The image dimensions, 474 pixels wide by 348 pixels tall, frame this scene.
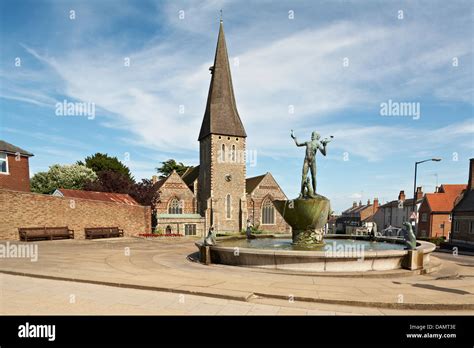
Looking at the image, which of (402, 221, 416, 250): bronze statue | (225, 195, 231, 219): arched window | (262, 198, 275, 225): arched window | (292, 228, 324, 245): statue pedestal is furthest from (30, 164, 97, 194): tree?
(402, 221, 416, 250): bronze statue

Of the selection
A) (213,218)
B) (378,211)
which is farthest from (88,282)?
(378,211)

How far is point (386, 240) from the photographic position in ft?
59.2

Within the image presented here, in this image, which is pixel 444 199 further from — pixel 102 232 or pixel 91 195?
pixel 91 195

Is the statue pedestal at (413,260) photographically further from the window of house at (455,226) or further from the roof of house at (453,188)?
the roof of house at (453,188)

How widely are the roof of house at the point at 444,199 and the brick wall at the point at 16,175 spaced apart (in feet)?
175

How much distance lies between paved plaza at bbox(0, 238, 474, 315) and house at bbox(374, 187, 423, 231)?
5205 centimetres

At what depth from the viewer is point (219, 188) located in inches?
1777

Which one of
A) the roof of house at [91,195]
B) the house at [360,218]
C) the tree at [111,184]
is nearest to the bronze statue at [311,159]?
the roof of house at [91,195]

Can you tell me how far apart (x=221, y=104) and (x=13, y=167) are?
28954mm

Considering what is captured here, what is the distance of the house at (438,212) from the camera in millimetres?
47031

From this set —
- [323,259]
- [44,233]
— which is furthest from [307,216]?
[44,233]

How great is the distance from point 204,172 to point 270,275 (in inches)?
1542

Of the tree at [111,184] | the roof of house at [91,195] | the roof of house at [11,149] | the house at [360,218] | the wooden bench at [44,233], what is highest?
the roof of house at [11,149]
